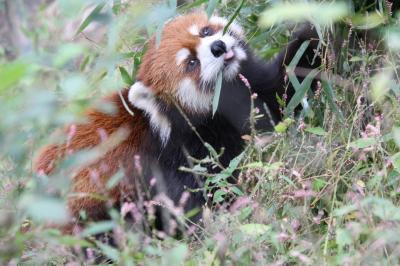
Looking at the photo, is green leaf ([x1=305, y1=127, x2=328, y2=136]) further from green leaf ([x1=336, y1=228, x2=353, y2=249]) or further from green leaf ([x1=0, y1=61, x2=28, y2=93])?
green leaf ([x1=0, y1=61, x2=28, y2=93])

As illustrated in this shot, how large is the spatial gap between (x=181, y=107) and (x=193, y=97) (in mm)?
106

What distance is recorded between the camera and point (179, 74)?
4137 millimetres

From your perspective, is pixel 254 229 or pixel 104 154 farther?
pixel 104 154

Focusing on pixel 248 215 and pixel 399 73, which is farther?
pixel 399 73

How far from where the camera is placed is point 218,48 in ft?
13.1

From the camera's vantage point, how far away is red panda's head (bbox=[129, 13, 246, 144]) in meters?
4.05

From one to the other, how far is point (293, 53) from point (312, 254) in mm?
1743

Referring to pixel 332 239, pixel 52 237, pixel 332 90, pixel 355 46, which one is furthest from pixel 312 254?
pixel 355 46

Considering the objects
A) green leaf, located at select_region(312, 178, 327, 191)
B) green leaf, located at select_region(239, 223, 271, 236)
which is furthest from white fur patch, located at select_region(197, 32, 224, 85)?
green leaf, located at select_region(239, 223, 271, 236)

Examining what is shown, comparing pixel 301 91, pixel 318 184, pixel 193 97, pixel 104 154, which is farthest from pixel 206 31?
pixel 318 184

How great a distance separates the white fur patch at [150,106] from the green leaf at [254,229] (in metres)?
1.61

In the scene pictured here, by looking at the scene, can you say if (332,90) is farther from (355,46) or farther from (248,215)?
(248,215)

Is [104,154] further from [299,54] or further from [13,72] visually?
[13,72]

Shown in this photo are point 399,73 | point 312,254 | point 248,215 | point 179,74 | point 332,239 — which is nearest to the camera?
point 312,254
